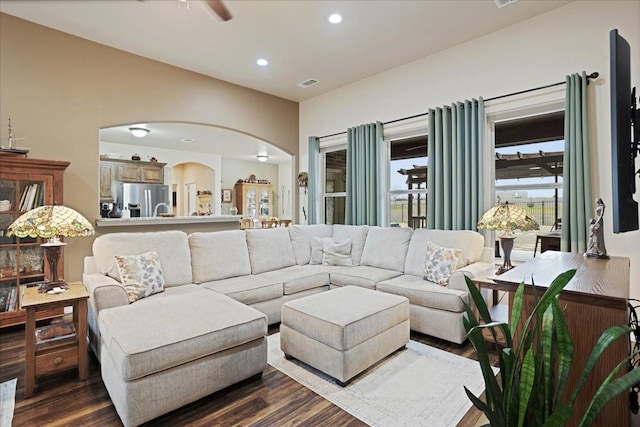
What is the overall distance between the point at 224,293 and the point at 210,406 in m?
1.08

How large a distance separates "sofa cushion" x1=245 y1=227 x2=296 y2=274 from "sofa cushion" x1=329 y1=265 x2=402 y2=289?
2.06 feet

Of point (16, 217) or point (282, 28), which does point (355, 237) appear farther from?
point (16, 217)

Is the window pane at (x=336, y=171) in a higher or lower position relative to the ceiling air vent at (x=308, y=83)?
lower

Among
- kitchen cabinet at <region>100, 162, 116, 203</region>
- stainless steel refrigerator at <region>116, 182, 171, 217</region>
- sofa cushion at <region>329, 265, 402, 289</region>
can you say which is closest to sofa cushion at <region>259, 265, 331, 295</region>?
sofa cushion at <region>329, 265, 402, 289</region>

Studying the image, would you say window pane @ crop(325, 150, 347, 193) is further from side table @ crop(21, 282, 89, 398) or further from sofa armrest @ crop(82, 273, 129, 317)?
side table @ crop(21, 282, 89, 398)

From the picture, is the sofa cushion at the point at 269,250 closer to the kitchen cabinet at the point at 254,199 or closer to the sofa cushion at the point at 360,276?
the sofa cushion at the point at 360,276

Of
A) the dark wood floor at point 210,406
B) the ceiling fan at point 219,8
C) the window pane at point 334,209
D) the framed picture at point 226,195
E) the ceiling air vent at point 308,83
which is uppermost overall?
the ceiling air vent at point 308,83

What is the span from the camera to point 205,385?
1990mm

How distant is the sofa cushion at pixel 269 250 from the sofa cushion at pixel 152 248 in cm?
75

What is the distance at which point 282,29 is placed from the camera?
346 cm

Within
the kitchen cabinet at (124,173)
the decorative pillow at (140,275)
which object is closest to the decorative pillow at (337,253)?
the decorative pillow at (140,275)

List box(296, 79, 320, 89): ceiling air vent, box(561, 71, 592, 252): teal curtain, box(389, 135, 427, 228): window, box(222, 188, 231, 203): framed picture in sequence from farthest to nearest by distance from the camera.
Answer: box(222, 188, 231, 203): framed picture < box(296, 79, 320, 89): ceiling air vent < box(389, 135, 427, 228): window < box(561, 71, 592, 252): teal curtain

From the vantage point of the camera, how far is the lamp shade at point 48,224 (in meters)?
2.30

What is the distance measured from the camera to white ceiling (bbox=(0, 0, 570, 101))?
10.0ft
